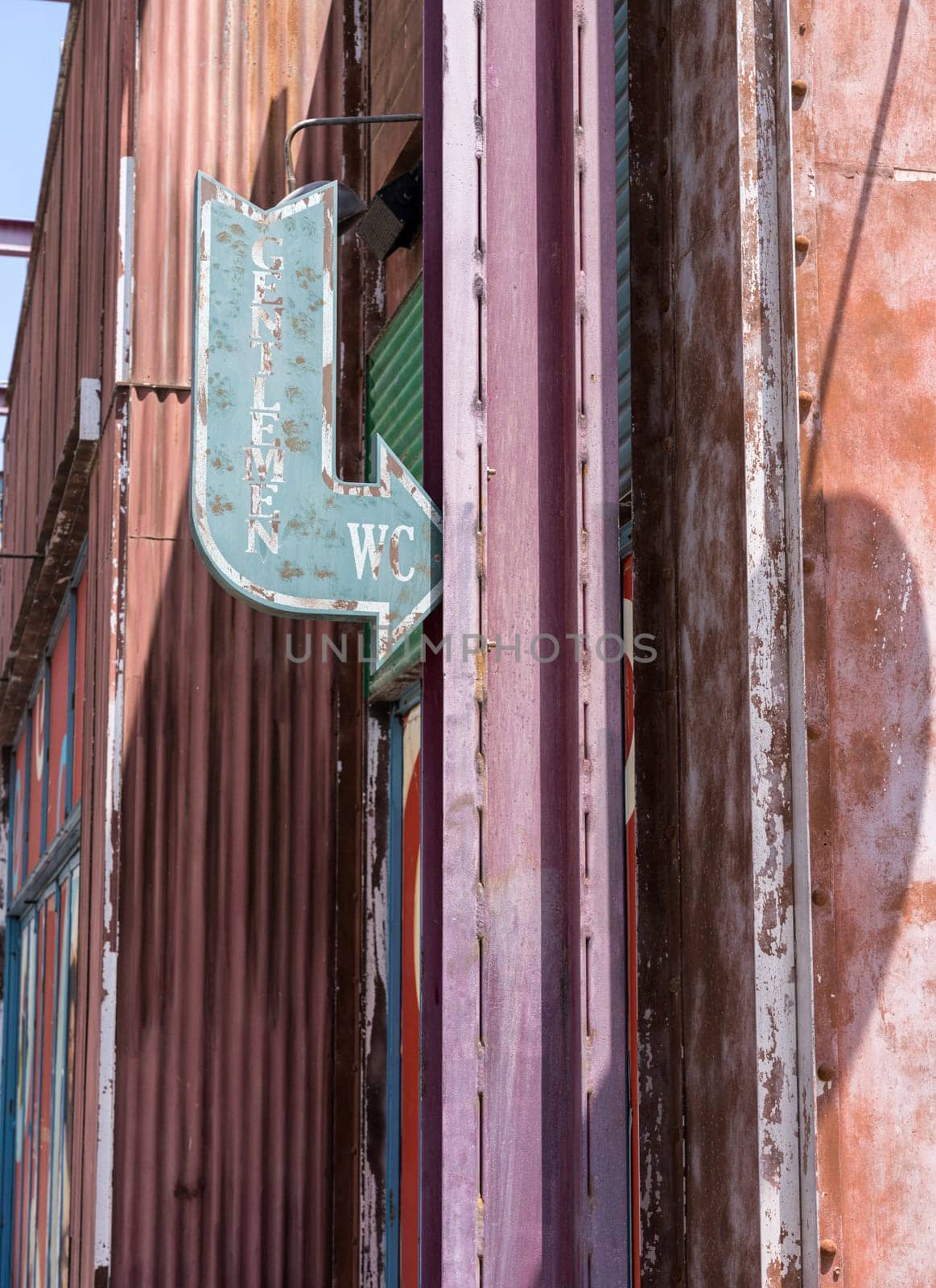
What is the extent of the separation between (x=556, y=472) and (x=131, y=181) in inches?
148

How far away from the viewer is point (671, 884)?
3.85 m

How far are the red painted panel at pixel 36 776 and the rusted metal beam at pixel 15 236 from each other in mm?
4846

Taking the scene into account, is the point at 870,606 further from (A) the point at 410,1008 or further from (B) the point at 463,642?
(A) the point at 410,1008

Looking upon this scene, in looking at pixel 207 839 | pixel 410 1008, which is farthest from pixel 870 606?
pixel 207 839

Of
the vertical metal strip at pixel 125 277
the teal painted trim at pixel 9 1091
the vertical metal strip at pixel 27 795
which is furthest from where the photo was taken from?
the vertical metal strip at pixel 27 795

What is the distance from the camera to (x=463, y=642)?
369 centimetres

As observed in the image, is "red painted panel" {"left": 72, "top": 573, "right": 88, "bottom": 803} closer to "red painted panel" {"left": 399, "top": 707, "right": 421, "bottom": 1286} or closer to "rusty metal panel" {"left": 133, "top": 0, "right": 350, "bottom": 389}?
"rusty metal panel" {"left": 133, "top": 0, "right": 350, "bottom": 389}

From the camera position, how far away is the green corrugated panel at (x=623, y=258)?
4234mm

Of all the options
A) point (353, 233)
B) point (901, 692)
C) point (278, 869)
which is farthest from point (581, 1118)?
point (353, 233)

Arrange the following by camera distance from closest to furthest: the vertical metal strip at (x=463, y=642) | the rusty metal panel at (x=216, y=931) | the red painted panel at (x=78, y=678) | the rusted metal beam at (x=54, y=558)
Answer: the vertical metal strip at (x=463, y=642) < the rusty metal panel at (x=216, y=931) < the rusted metal beam at (x=54, y=558) < the red painted panel at (x=78, y=678)

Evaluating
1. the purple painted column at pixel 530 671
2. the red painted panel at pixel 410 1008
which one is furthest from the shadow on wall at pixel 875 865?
the red painted panel at pixel 410 1008

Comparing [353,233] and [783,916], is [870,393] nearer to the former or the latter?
[783,916]

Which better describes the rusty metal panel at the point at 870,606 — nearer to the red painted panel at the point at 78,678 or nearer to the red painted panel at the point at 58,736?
the red painted panel at the point at 78,678

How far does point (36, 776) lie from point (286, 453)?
899cm
